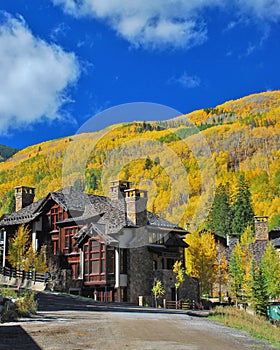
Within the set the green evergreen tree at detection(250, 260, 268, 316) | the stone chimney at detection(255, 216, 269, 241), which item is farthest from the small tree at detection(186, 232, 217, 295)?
the stone chimney at detection(255, 216, 269, 241)

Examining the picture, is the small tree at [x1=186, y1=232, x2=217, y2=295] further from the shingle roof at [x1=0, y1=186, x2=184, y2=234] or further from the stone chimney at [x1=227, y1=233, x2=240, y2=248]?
the stone chimney at [x1=227, y1=233, x2=240, y2=248]

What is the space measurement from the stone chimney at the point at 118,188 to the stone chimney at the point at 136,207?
3834mm

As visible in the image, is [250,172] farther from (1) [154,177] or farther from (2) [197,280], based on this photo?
(2) [197,280]

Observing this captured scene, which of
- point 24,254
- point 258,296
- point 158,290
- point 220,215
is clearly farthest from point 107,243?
point 220,215

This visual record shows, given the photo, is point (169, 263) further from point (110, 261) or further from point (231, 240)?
point (231, 240)

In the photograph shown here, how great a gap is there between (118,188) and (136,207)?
19.2ft

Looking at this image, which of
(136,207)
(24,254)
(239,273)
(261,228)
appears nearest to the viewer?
(136,207)

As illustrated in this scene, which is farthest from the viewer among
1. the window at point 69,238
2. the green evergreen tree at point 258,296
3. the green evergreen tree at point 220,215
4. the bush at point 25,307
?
the green evergreen tree at point 220,215

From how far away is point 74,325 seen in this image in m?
21.1

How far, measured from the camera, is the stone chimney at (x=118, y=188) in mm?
54844

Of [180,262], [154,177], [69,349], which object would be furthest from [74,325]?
[154,177]

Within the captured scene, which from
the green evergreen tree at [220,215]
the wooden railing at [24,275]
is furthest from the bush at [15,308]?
the green evergreen tree at [220,215]

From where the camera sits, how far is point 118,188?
54.9 meters

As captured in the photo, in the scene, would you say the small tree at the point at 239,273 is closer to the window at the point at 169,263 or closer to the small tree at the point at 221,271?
the small tree at the point at 221,271
